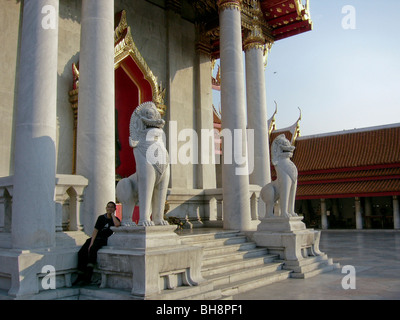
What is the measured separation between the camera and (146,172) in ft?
20.2

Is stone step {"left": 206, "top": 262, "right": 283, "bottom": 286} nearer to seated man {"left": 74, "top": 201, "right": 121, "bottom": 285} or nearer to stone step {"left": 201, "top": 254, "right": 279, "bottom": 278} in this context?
stone step {"left": 201, "top": 254, "right": 279, "bottom": 278}

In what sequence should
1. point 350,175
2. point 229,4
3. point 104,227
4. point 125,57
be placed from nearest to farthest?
point 104,227, point 229,4, point 125,57, point 350,175

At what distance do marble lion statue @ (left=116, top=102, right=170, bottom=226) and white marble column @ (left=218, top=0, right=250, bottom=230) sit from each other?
449 centimetres

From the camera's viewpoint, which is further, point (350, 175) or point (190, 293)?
point (350, 175)

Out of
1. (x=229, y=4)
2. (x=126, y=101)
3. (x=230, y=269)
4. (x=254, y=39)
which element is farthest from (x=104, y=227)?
(x=254, y=39)

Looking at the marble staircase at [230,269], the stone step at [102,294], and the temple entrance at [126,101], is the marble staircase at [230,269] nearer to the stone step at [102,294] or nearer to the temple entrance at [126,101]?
the stone step at [102,294]

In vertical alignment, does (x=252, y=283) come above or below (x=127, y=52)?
below

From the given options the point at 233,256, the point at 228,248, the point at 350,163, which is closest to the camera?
the point at 233,256

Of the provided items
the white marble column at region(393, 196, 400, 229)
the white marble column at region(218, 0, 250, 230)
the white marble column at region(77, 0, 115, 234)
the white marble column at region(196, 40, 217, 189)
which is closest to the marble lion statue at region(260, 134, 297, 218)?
the white marble column at region(218, 0, 250, 230)

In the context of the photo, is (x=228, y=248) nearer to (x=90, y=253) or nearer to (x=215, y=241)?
(x=215, y=241)

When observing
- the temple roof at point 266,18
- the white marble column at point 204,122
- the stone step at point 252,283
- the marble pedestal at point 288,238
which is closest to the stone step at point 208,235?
the marble pedestal at point 288,238

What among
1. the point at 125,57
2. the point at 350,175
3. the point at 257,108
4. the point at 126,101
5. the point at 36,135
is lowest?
the point at 36,135

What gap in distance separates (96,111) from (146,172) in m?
2.07

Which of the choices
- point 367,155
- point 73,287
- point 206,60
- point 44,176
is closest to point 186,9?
point 206,60
